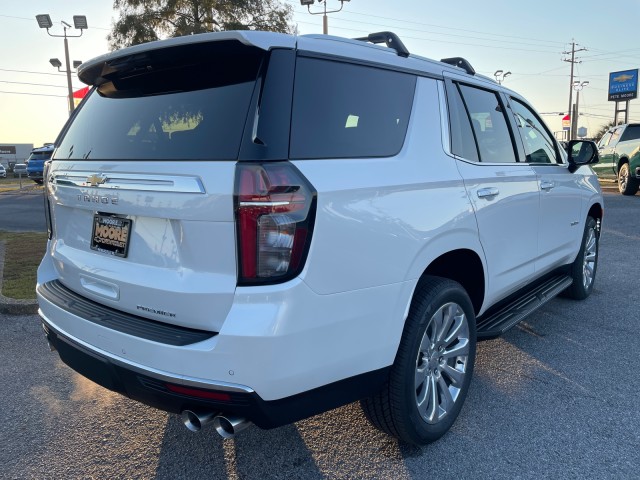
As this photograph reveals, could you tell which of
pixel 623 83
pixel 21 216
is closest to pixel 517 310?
pixel 21 216

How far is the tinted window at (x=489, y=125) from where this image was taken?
10.4ft

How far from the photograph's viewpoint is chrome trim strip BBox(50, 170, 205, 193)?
1985 mm

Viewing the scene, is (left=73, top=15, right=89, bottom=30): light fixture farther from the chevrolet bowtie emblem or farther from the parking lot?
the chevrolet bowtie emblem

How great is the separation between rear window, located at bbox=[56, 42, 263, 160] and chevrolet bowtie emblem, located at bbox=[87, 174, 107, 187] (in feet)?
0.40

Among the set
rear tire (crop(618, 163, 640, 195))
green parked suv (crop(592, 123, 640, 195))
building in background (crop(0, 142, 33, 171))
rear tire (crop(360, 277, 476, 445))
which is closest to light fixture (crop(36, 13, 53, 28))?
green parked suv (crop(592, 123, 640, 195))

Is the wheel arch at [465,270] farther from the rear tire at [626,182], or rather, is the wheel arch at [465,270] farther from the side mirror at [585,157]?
the rear tire at [626,182]

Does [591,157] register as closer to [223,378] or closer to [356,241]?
[356,241]

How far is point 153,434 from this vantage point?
2.85 meters

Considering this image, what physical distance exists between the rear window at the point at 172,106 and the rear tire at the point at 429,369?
1.19 metres

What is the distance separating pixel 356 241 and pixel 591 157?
3346mm

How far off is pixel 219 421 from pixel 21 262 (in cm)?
580

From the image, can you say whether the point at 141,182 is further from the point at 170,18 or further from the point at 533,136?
the point at 170,18

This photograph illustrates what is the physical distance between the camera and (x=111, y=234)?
90.7 inches


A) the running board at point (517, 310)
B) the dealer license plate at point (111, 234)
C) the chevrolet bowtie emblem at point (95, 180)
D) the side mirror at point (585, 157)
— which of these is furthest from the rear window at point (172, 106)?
the side mirror at point (585, 157)
